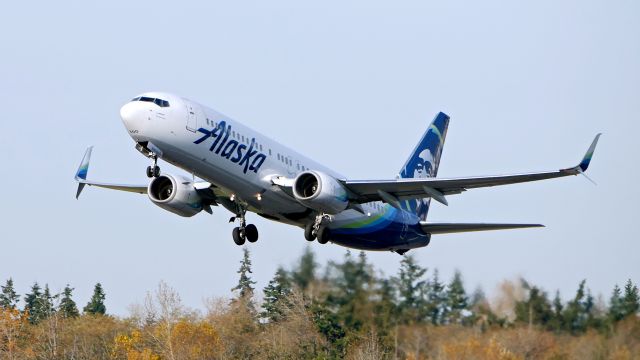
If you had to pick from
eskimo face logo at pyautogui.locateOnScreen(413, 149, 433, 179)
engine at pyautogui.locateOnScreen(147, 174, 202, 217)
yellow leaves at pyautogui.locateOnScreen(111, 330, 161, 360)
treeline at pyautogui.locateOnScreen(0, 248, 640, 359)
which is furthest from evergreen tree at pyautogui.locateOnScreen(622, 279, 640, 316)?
yellow leaves at pyautogui.locateOnScreen(111, 330, 161, 360)

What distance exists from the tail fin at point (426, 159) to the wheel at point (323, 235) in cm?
568

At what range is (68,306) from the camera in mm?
61938

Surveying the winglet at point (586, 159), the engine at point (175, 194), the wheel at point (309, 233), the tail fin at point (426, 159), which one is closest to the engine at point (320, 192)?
the wheel at point (309, 233)

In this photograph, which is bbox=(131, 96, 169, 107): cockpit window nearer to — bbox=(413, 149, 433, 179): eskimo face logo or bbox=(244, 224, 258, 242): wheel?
bbox=(244, 224, 258, 242): wheel

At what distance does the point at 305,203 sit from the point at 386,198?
325cm

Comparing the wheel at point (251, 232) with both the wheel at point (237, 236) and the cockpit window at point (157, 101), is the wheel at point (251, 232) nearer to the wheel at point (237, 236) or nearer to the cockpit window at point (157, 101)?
the wheel at point (237, 236)

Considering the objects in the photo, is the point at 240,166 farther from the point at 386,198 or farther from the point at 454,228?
the point at 454,228

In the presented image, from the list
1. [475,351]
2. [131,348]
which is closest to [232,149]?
[475,351]

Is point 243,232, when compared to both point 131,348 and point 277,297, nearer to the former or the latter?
point 277,297

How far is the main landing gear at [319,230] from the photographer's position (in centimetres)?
4038

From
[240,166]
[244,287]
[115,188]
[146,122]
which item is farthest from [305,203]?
[244,287]

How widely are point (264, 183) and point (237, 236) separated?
3.90 m

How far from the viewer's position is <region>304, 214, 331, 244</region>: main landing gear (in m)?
40.4

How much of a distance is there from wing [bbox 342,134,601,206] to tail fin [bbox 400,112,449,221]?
5.56 m
